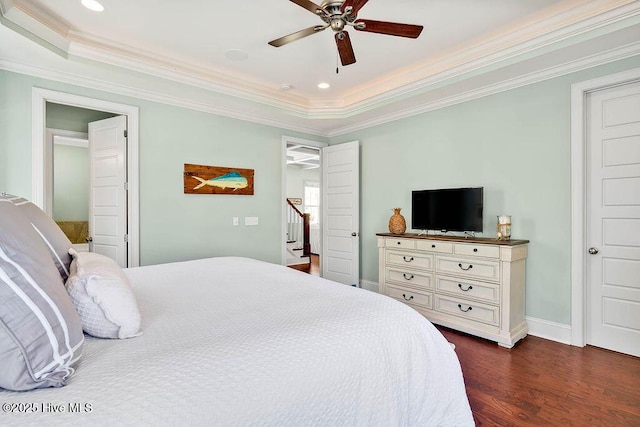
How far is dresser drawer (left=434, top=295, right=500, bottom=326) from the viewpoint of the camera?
283cm

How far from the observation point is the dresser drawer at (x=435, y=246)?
313 cm

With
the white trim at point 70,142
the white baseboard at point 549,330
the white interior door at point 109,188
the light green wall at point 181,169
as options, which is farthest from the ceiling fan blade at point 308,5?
the white trim at point 70,142

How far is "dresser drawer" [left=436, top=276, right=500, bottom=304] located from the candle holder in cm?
49

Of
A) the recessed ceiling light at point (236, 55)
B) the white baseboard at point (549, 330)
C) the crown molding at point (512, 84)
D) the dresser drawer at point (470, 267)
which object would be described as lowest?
the white baseboard at point (549, 330)

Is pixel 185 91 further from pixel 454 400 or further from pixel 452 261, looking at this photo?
pixel 454 400

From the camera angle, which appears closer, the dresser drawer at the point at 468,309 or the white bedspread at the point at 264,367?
the white bedspread at the point at 264,367

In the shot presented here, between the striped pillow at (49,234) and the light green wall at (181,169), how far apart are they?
201 centimetres

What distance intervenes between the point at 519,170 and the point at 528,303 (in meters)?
1.30

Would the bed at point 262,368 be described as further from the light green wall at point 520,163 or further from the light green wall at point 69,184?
the light green wall at point 69,184

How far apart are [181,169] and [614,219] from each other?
4.28 meters

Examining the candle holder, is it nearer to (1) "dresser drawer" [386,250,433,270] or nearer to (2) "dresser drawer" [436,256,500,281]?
(2) "dresser drawer" [436,256,500,281]

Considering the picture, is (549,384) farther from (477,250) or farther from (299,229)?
(299,229)

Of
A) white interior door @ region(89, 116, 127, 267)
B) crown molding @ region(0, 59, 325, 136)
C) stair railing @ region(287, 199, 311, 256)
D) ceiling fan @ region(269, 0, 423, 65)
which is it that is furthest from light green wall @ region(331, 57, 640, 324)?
stair railing @ region(287, 199, 311, 256)

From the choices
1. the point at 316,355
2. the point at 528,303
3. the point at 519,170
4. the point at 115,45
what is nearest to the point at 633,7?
the point at 519,170
